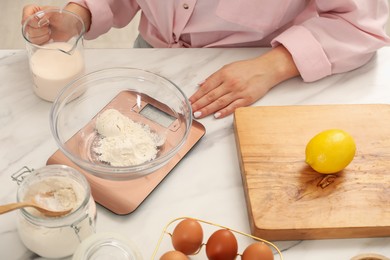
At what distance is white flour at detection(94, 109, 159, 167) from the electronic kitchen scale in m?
0.03

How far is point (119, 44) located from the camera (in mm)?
2463

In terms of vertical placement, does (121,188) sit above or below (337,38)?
below

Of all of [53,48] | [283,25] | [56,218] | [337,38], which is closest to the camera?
[56,218]

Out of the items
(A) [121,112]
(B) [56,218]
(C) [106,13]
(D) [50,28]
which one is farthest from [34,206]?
(C) [106,13]

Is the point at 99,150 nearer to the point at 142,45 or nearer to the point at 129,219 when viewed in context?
the point at 129,219

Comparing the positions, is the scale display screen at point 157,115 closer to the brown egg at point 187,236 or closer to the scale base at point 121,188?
the scale base at point 121,188

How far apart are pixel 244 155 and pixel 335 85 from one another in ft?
1.06

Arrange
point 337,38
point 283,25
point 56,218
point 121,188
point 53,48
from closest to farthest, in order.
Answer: point 56,218 → point 121,188 → point 53,48 → point 337,38 → point 283,25

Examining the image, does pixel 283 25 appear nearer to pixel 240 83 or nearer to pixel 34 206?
pixel 240 83

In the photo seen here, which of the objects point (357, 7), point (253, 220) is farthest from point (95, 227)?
point (357, 7)

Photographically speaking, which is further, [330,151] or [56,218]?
[330,151]

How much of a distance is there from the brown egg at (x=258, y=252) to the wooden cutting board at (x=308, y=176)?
0.07 metres

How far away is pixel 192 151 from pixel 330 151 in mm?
260

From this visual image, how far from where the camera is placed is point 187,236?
91 centimetres
